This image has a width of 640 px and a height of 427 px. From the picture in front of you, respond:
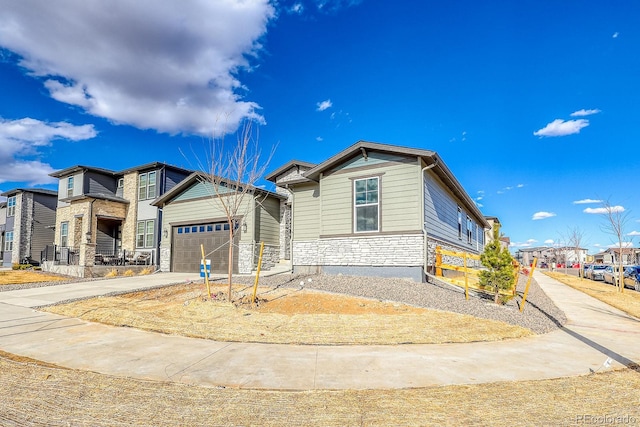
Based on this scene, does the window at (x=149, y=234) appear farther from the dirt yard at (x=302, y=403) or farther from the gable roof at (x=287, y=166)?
the dirt yard at (x=302, y=403)

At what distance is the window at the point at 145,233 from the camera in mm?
22344


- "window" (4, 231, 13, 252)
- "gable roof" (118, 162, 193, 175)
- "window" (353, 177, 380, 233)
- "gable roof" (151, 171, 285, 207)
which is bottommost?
"window" (4, 231, 13, 252)

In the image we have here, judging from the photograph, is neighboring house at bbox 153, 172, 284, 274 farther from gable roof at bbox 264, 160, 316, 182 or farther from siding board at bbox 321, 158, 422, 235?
siding board at bbox 321, 158, 422, 235

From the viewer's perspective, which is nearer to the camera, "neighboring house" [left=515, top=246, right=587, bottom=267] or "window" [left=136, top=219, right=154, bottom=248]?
"window" [left=136, top=219, right=154, bottom=248]

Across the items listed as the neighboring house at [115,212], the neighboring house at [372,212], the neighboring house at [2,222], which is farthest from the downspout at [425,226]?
the neighboring house at [2,222]

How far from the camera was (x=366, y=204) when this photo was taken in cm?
1315

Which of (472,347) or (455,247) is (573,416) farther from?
(455,247)

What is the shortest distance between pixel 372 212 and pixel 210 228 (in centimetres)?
953

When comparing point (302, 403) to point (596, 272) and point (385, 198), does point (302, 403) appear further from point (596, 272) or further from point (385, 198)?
point (596, 272)

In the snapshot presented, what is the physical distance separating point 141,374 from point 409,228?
372 inches

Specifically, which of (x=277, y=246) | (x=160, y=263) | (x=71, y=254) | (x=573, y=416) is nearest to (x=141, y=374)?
(x=573, y=416)

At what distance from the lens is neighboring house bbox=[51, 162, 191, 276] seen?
22188 mm

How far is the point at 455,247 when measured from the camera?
17203 mm

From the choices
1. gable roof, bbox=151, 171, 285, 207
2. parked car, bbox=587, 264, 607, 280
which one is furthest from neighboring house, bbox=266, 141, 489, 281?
parked car, bbox=587, 264, 607, 280
